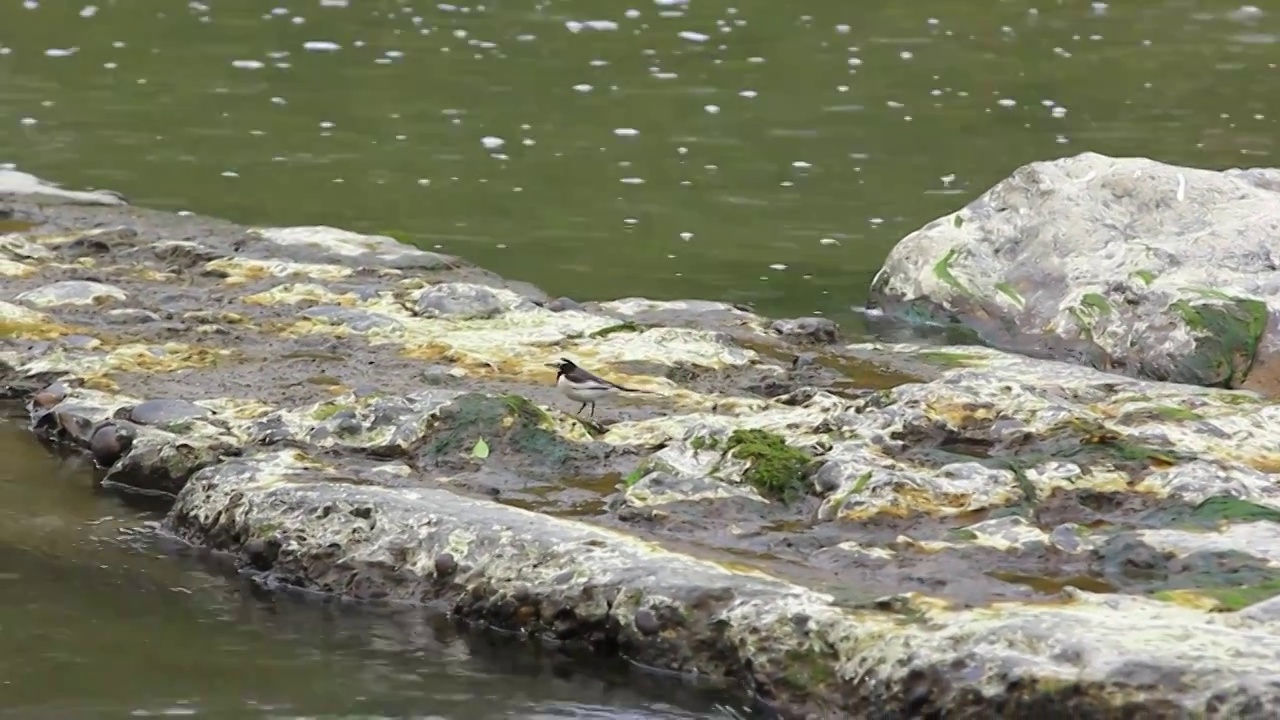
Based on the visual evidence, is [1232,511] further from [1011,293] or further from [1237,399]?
[1011,293]

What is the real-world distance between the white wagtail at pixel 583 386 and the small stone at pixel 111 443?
2.03m

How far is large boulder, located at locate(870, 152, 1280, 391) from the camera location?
1066 cm

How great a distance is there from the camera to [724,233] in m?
14.2

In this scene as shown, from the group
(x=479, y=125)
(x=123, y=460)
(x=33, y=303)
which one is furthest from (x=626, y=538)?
(x=479, y=125)

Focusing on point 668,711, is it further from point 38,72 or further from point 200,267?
point 38,72

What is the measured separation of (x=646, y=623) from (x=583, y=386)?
2463 mm

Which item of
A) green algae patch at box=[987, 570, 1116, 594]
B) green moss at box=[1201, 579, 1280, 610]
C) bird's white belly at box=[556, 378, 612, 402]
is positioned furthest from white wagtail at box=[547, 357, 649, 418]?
green moss at box=[1201, 579, 1280, 610]

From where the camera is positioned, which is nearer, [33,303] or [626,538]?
[626,538]

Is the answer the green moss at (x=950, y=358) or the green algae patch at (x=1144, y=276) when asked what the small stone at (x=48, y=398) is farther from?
the green algae patch at (x=1144, y=276)

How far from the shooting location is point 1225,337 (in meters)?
10.6

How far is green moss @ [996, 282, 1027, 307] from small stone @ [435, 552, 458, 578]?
19.4 feet

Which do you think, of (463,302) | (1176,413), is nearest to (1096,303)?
(1176,413)

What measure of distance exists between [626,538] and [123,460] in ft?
8.66

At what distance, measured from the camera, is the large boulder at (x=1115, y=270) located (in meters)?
10.7
